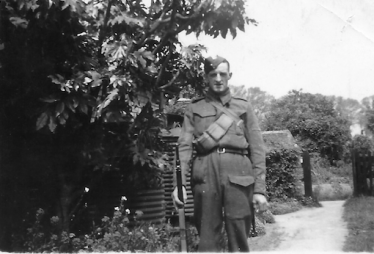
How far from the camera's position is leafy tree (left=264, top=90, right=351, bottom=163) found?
13.8 meters

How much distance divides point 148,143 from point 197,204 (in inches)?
78.2

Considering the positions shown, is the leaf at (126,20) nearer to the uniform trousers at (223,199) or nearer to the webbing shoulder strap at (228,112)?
the webbing shoulder strap at (228,112)

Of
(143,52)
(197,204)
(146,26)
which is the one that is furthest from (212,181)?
(146,26)

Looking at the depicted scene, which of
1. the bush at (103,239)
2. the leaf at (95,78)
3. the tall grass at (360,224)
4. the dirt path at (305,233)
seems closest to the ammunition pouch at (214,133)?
the leaf at (95,78)

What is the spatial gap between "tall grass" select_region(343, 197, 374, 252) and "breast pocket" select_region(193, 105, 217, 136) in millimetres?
3322

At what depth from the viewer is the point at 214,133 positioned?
135 inches

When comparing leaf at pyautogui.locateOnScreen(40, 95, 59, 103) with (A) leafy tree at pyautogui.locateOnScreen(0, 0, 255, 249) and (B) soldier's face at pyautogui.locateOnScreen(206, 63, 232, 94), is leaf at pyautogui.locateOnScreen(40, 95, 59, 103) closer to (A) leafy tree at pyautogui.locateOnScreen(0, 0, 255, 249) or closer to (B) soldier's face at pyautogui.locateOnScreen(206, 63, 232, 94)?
(A) leafy tree at pyautogui.locateOnScreen(0, 0, 255, 249)

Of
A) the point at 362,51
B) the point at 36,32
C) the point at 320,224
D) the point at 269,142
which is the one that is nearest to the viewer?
the point at 36,32

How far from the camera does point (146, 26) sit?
15.3 feet

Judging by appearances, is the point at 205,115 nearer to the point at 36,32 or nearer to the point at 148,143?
the point at 148,143

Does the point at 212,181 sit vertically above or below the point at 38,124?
below

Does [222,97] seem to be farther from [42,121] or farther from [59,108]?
[42,121]

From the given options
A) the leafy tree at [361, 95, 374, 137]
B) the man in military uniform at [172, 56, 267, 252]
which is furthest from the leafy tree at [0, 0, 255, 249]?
the leafy tree at [361, 95, 374, 137]

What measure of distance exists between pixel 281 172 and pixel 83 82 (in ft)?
27.7
